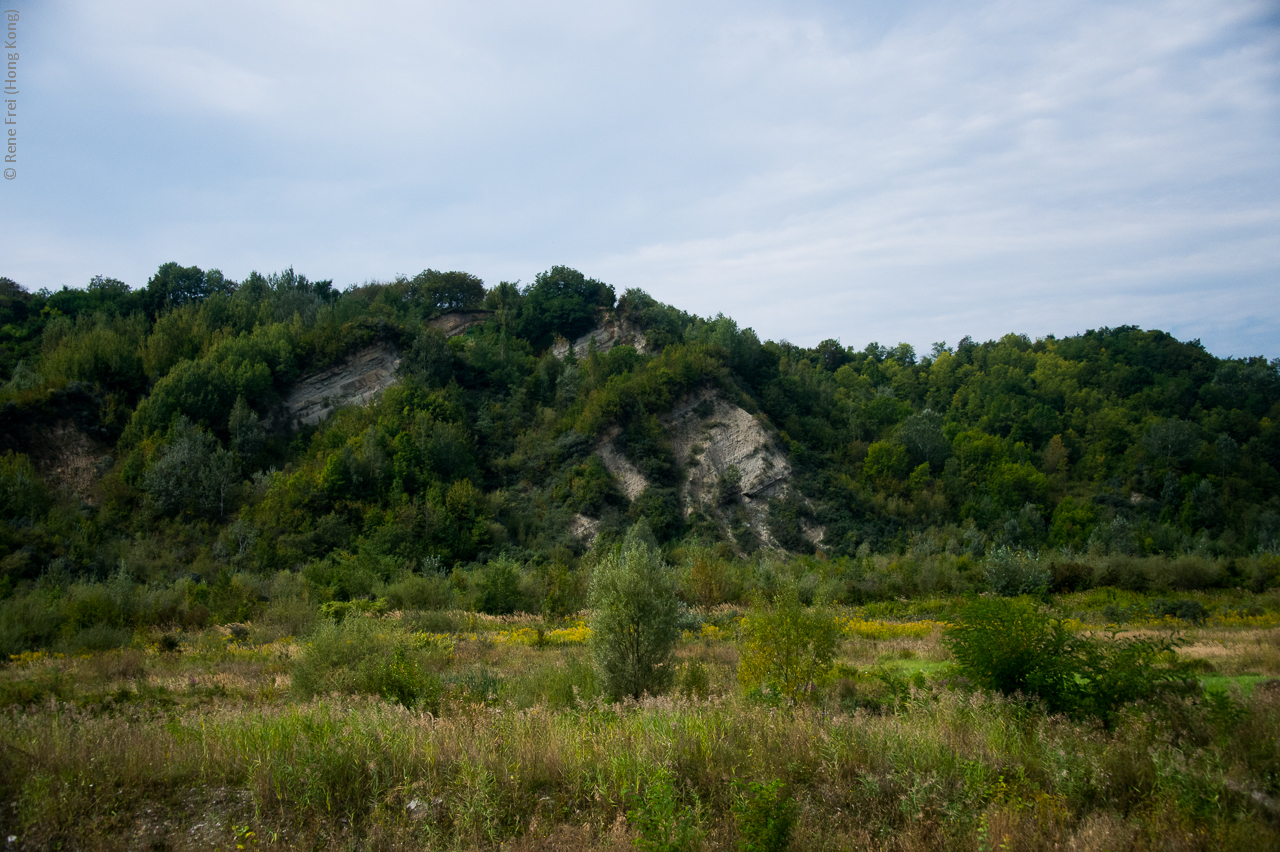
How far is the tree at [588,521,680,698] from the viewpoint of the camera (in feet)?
36.9

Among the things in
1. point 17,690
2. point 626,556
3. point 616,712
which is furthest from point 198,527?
point 616,712

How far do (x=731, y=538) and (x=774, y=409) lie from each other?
683 inches

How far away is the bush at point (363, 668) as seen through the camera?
37.2 ft

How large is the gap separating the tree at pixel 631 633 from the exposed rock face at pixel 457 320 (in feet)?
223

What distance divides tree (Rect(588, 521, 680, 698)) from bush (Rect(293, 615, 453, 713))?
9.02 ft

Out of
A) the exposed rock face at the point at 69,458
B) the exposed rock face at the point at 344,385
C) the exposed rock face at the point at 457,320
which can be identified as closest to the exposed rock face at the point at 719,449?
the exposed rock face at the point at 344,385

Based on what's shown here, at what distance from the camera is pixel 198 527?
42.7 m

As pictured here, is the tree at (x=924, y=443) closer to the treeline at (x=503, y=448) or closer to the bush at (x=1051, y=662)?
the treeline at (x=503, y=448)

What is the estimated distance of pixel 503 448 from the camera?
58.4 m

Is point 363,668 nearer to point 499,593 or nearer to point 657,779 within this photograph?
point 657,779

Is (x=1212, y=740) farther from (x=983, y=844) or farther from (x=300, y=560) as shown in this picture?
(x=300, y=560)

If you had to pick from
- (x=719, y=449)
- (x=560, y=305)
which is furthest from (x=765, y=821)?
(x=560, y=305)

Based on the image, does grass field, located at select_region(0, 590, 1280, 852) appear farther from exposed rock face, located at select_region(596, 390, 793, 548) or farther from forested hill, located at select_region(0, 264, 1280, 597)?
exposed rock face, located at select_region(596, 390, 793, 548)

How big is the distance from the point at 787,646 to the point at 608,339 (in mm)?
60172
